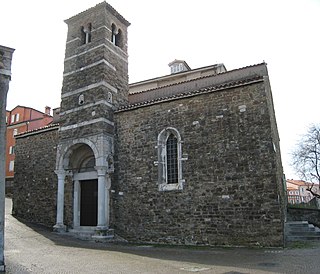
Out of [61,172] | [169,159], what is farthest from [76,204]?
[169,159]

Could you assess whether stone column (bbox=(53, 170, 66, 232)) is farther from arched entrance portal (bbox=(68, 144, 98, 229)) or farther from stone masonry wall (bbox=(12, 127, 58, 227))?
stone masonry wall (bbox=(12, 127, 58, 227))

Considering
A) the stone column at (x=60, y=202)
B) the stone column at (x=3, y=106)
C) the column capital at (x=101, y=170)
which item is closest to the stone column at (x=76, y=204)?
the stone column at (x=60, y=202)

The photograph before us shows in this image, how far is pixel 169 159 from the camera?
14406 mm

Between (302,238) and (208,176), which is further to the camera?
(208,176)

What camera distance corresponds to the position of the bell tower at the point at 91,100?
15.4 meters

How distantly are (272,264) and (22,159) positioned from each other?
16541mm

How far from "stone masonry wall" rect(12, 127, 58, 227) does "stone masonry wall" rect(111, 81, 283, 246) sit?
4565 mm

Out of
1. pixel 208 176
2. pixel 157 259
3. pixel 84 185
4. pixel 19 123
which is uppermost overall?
pixel 19 123

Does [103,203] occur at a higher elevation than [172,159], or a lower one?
lower

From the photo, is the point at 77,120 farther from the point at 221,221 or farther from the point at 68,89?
the point at 221,221

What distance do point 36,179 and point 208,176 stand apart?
10.9 metres

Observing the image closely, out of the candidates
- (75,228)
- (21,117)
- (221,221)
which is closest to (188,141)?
(221,221)

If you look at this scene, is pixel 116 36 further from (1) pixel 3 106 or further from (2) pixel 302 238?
(2) pixel 302 238

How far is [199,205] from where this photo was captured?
1287cm
